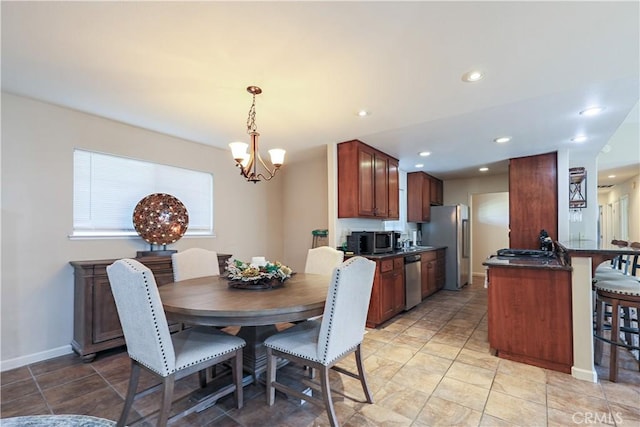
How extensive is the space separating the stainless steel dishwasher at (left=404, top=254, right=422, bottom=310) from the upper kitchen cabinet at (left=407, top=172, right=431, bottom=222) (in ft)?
4.27

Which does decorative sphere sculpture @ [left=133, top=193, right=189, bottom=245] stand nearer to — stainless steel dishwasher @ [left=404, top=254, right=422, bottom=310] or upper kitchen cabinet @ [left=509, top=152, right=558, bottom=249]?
stainless steel dishwasher @ [left=404, top=254, right=422, bottom=310]

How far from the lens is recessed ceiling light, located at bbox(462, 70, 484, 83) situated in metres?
2.11

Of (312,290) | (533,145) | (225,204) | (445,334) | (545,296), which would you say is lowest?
(445,334)

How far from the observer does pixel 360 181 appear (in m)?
3.76

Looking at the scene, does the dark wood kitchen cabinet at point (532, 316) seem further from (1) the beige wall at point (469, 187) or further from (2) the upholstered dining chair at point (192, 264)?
(1) the beige wall at point (469, 187)

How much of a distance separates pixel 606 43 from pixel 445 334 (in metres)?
2.86

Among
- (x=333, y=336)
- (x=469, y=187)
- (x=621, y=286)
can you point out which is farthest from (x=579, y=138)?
(x=333, y=336)

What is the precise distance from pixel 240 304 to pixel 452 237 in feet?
16.2

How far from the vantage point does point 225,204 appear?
13.8 ft

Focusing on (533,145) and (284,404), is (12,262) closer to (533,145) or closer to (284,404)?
(284,404)

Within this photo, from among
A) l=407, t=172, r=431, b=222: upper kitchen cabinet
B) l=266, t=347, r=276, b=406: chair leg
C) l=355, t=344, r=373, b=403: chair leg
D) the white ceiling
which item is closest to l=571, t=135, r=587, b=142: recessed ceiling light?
the white ceiling

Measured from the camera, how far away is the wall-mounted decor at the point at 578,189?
4520mm

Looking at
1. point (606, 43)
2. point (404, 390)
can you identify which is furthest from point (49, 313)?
point (606, 43)

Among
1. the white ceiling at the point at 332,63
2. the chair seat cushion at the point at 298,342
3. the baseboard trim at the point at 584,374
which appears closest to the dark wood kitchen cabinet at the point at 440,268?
the white ceiling at the point at 332,63
